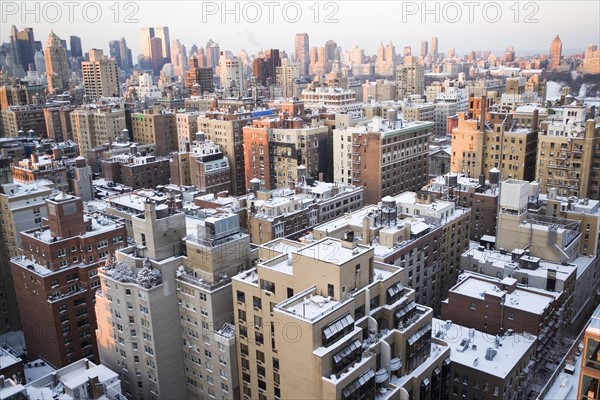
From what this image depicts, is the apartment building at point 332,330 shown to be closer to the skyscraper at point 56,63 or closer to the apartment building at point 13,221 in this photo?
the apartment building at point 13,221

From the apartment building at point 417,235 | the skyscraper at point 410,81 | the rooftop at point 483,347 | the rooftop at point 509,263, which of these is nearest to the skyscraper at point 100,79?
the skyscraper at point 410,81

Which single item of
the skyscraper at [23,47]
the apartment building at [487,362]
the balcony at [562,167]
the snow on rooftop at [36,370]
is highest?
the skyscraper at [23,47]

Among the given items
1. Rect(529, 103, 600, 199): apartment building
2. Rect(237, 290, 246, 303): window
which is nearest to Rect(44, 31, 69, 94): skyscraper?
Rect(529, 103, 600, 199): apartment building

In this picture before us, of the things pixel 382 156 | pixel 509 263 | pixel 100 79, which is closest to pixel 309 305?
pixel 509 263

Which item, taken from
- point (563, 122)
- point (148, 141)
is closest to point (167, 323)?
point (563, 122)

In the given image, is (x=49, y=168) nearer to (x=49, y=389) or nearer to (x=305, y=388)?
(x=49, y=389)

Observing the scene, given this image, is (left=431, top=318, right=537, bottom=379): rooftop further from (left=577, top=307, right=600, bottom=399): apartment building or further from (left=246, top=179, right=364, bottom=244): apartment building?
(left=246, top=179, right=364, bottom=244): apartment building
